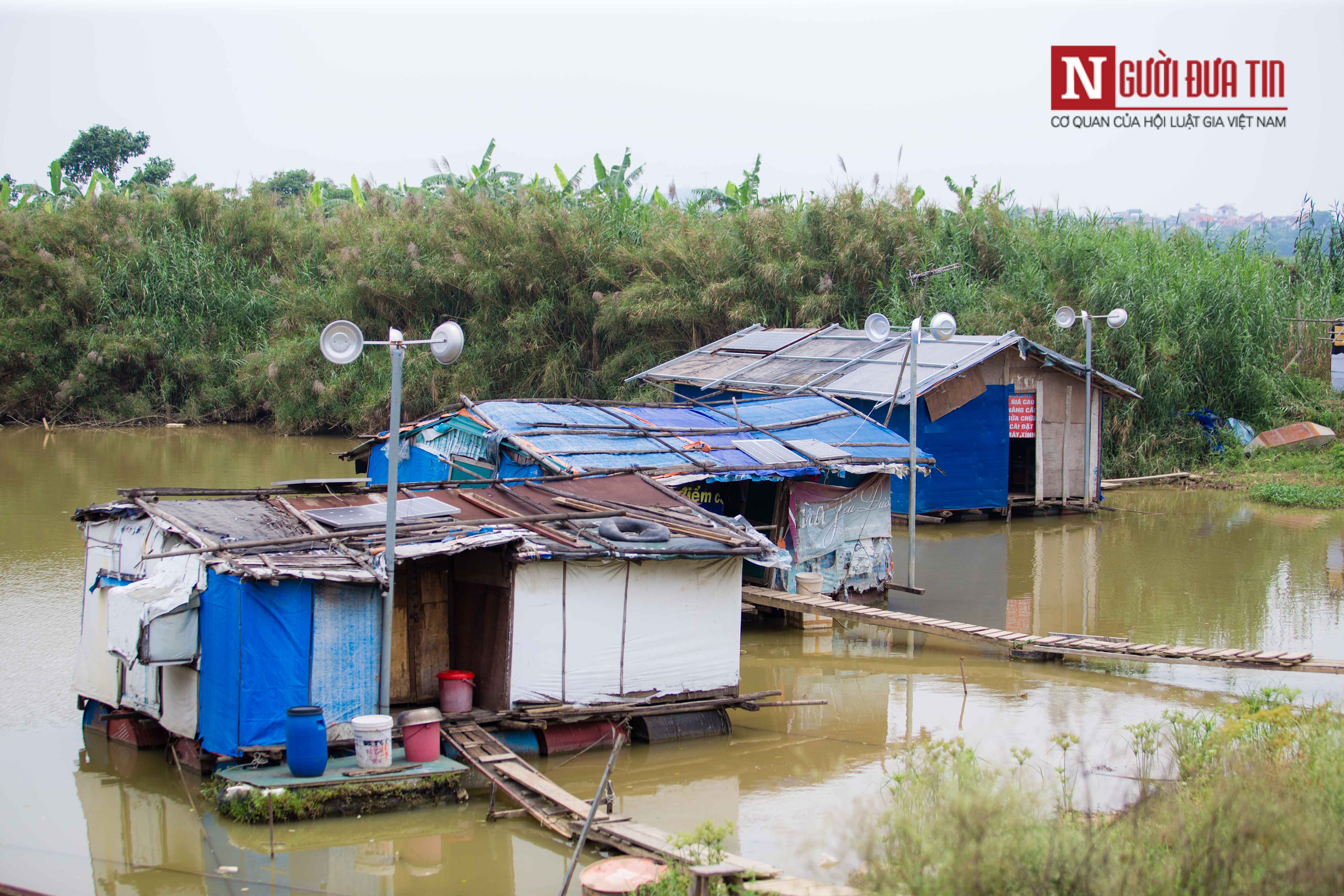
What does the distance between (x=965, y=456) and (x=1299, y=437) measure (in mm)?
8472

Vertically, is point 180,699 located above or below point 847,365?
below

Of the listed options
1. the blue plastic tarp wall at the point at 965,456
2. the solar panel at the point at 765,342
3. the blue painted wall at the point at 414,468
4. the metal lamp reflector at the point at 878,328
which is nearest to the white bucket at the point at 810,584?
the metal lamp reflector at the point at 878,328

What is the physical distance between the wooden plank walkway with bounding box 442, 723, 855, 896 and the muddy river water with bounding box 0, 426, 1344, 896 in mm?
194

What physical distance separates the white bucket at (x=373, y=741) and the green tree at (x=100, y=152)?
45192 mm

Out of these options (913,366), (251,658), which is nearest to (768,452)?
(913,366)

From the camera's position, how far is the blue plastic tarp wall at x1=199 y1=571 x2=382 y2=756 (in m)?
7.52

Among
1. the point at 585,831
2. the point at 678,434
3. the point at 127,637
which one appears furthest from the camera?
the point at 678,434

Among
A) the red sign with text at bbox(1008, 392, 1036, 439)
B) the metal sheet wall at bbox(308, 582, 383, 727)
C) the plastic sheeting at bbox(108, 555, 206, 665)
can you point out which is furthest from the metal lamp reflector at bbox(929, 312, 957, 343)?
the plastic sheeting at bbox(108, 555, 206, 665)

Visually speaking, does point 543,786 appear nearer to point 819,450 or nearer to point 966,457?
point 819,450

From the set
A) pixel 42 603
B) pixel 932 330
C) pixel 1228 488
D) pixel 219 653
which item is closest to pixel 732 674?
pixel 219 653

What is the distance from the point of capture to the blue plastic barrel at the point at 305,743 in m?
7.30

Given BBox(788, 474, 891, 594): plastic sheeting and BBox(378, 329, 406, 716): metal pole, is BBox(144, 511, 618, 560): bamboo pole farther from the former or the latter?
BBox(788, 474, 891, 594): plastic sheeting

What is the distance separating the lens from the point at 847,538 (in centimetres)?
1352

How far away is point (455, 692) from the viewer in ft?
28.5
